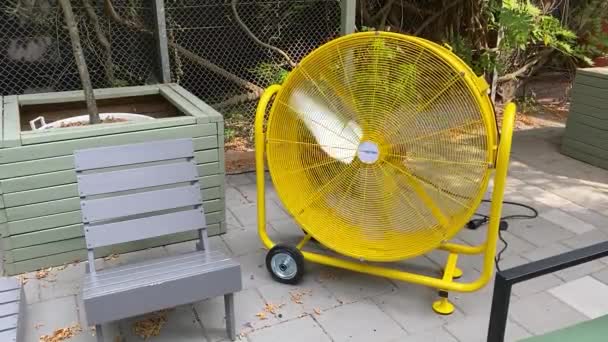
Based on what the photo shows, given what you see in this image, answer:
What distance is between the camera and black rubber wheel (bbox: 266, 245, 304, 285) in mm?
2801

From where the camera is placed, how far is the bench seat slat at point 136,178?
7.96 feet

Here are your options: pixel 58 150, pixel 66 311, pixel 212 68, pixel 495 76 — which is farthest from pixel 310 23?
pixel 66 311

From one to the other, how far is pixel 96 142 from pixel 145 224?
0.64 metres

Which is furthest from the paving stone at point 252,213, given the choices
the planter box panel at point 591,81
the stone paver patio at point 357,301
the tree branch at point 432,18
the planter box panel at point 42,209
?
the tree branch at point 432,18

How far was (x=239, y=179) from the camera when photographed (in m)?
4.39

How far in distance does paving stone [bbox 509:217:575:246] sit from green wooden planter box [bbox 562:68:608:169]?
149cm

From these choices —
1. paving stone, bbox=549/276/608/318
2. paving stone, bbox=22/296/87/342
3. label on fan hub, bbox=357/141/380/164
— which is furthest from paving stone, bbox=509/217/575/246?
paving stone, bbox=22/296/87/342

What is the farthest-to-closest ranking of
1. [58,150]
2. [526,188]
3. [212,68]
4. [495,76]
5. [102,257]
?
[495,76], [212,68], [526,188], [102,257], [58,150]

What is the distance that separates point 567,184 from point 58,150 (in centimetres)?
377

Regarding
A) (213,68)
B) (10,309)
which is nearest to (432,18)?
(213,68)

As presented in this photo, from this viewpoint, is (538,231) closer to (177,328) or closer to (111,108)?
(177,328)

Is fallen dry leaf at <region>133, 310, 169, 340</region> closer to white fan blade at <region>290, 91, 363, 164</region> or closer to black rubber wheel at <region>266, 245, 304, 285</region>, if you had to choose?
black rubber wheel at <region>266, 245, 304, 285</region>

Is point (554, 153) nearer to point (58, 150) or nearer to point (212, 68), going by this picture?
point (212, 68)

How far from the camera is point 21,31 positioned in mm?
4516
